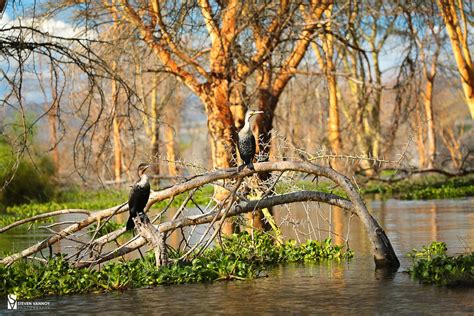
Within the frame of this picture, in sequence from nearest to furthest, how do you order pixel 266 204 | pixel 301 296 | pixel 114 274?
pixel 301 296
pixel 114 274
pixel 266 204

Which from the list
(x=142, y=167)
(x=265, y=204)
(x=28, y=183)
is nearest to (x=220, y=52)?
(x=265, y=204)

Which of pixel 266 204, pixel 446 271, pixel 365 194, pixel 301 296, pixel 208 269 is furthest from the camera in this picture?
pixel 365 194

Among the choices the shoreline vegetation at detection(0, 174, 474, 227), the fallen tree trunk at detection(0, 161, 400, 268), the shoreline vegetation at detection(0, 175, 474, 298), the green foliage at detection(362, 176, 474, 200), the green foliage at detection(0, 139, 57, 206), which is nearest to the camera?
the shoreline vegetation at detection(0, 175, 474, 298)

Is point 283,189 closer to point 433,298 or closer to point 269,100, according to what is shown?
point 433,298

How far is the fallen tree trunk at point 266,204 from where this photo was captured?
558 inches

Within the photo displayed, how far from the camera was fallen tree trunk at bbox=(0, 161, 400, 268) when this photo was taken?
14.2 metres

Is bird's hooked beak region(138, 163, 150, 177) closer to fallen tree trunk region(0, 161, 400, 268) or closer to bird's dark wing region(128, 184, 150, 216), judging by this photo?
bird's dark wing region(128, 184, 150, 216)

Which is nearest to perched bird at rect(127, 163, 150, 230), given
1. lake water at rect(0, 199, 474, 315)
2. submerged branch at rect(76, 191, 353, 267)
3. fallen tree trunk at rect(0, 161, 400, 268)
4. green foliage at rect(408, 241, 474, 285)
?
fallen tree trunk at rect(0, 161, 400, 268)

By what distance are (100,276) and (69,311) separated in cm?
166

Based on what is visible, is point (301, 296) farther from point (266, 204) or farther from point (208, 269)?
point (266, 204)

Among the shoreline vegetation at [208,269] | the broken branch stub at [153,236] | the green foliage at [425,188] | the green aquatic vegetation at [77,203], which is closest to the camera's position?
the shoreline vegetation at [208,269]

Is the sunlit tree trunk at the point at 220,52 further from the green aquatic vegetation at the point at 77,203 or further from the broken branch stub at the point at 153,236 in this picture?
the broken branch stub at the point at 153,236

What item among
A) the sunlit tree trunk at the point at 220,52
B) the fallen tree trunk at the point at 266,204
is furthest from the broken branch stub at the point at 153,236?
the sunlit tree trunk at the point at 220,52

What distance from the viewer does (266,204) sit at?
48.5 feet
